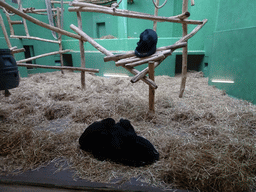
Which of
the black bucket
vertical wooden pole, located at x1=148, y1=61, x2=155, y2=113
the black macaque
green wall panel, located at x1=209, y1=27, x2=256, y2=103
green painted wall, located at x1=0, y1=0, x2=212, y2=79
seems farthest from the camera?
green painted wall, located at x1=0, y1=0, x2=212, y2=79

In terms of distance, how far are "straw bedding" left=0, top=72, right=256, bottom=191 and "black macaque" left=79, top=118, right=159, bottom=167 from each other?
86 mm

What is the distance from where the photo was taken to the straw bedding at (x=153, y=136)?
1665 mm

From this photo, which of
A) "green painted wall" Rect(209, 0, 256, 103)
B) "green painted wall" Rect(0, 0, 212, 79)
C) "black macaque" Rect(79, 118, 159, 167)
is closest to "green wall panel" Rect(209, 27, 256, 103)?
"green painted wall" Rect(209, 0, 256, 103)

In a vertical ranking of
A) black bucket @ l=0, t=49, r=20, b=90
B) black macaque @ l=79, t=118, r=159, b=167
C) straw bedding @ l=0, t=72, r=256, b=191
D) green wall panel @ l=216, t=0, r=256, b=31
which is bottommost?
straw bedding @ l=0, t=72, r=256, b=191

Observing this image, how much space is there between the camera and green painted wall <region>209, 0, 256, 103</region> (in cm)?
377

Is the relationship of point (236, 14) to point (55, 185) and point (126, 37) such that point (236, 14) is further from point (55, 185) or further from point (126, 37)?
point (55, 185)

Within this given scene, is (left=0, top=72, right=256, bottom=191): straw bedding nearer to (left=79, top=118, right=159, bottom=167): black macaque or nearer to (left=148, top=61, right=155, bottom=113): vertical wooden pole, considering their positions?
(left=79, top=118, right=159, bottom=167): black macaque

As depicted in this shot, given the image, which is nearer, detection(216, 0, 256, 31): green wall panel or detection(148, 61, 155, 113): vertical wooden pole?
detection(148, 61, 155, 113): vertical wooden pole

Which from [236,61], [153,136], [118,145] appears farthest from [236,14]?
[118,145]

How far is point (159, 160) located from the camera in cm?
197

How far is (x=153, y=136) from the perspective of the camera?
248cm

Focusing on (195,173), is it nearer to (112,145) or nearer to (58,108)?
(112,145)

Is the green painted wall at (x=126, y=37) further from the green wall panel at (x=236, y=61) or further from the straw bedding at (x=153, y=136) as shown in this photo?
the straw bedding at (x=153, y=136)

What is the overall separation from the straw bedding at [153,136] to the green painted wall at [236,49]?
1.43 feet
